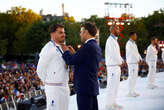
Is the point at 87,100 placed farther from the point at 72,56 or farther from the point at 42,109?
the point at 42,109

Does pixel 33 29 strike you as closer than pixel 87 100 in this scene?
No

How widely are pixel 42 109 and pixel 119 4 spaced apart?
28033mm

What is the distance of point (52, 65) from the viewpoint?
3.58 metres

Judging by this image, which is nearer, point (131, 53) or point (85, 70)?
point (85, 70)

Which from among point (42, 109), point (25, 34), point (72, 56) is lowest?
point (42, 109)

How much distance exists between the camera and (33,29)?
3875 centimetres

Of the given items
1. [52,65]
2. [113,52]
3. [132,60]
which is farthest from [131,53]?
[52,65]

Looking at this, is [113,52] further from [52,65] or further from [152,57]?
[152,57]

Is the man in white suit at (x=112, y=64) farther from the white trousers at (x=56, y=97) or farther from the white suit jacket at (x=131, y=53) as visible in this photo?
the white trousers at (x=56, y=97)

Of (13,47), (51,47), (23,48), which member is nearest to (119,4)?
(23,48)

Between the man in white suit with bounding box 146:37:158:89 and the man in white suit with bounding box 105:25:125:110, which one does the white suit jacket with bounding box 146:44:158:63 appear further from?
the man in white suit with bounding box 105:25:125:110

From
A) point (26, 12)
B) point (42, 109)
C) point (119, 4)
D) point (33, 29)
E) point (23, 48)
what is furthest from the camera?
point (26, 12)

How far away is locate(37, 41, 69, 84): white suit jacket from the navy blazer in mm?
155

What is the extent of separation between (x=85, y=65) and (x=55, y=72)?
0.46 meters
